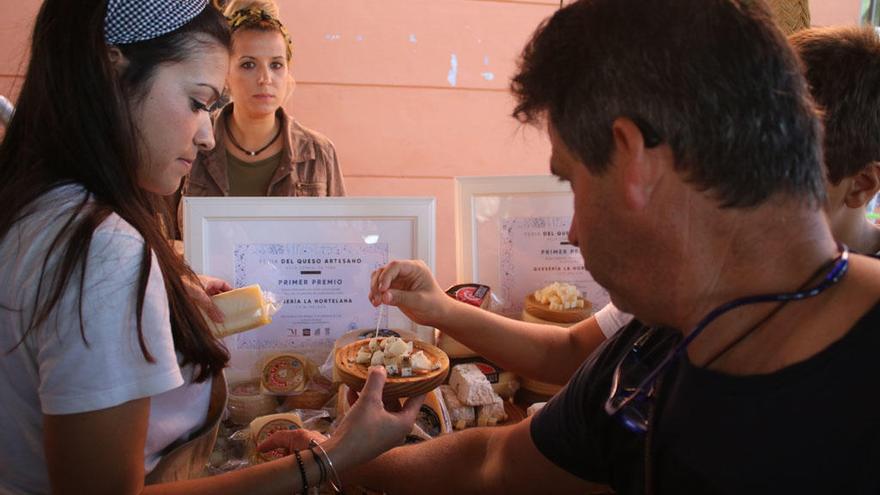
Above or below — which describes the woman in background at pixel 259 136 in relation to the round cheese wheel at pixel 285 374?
above

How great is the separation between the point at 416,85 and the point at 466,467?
322 cm

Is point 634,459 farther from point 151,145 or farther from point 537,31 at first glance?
point 151,145

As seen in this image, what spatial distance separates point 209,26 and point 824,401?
3.73ft

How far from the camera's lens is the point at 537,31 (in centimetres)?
93

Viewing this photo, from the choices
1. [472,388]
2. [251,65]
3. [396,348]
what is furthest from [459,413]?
[251,65]

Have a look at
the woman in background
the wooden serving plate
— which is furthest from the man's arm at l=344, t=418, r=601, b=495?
the woman in background

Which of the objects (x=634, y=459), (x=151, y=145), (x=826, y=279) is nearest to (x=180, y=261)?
(x=151, y=145)

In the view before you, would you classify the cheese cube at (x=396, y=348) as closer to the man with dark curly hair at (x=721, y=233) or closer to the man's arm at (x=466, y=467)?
the man's arm at (x=466, y=467)

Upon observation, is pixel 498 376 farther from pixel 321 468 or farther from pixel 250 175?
pixel 250 175

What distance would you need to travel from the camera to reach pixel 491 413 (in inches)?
66.0

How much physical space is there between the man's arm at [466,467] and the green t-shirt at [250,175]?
2052 mm

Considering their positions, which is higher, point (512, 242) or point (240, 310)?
point (512, 242)

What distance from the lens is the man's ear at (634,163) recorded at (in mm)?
786

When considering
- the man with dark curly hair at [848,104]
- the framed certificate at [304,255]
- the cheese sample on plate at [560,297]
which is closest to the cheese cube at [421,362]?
the framed certificate at [304,255]
